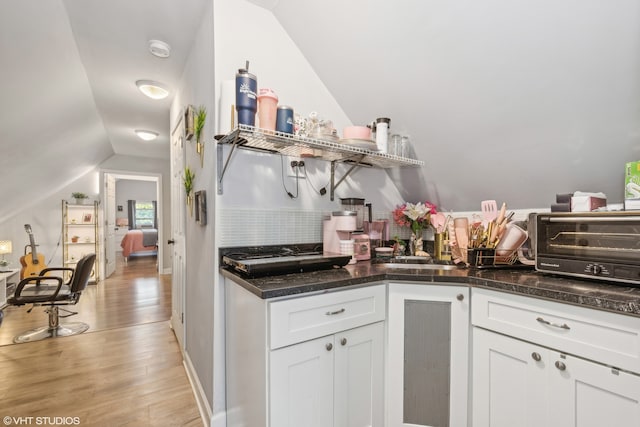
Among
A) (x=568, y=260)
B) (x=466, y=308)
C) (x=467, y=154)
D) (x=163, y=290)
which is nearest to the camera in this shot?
(x=568, y=260)

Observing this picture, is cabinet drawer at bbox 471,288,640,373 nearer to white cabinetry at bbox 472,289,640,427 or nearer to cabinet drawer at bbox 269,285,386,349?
white cabinetry at bbox 472,289,640,427

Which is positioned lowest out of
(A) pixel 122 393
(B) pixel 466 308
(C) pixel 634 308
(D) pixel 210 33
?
(A) pixel 122 393

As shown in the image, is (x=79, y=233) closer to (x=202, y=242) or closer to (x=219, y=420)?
(x=202, y=242)

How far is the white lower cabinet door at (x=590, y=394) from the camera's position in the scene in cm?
95

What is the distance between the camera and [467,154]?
1790 millimetres

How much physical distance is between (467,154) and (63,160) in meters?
4.91

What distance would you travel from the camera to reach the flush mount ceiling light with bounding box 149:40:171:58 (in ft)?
6.79

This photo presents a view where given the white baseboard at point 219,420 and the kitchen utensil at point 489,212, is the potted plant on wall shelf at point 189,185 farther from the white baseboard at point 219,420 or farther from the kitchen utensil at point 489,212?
the kitchen utensil at point 489,212

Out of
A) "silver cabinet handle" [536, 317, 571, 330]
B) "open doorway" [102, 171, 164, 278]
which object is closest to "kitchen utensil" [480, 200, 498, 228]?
"silver cabinet handle" [536, 317, 571, 330]

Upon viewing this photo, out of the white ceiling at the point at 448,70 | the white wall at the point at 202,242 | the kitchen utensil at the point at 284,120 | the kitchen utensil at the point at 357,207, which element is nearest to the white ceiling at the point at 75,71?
the white ceiling at the point at 448,70

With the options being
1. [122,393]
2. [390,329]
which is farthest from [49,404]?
[390,329]

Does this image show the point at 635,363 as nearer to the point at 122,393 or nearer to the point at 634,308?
the point at 634,308

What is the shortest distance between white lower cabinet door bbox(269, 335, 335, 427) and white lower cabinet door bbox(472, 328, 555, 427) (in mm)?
667

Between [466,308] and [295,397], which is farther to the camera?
[466,308]
